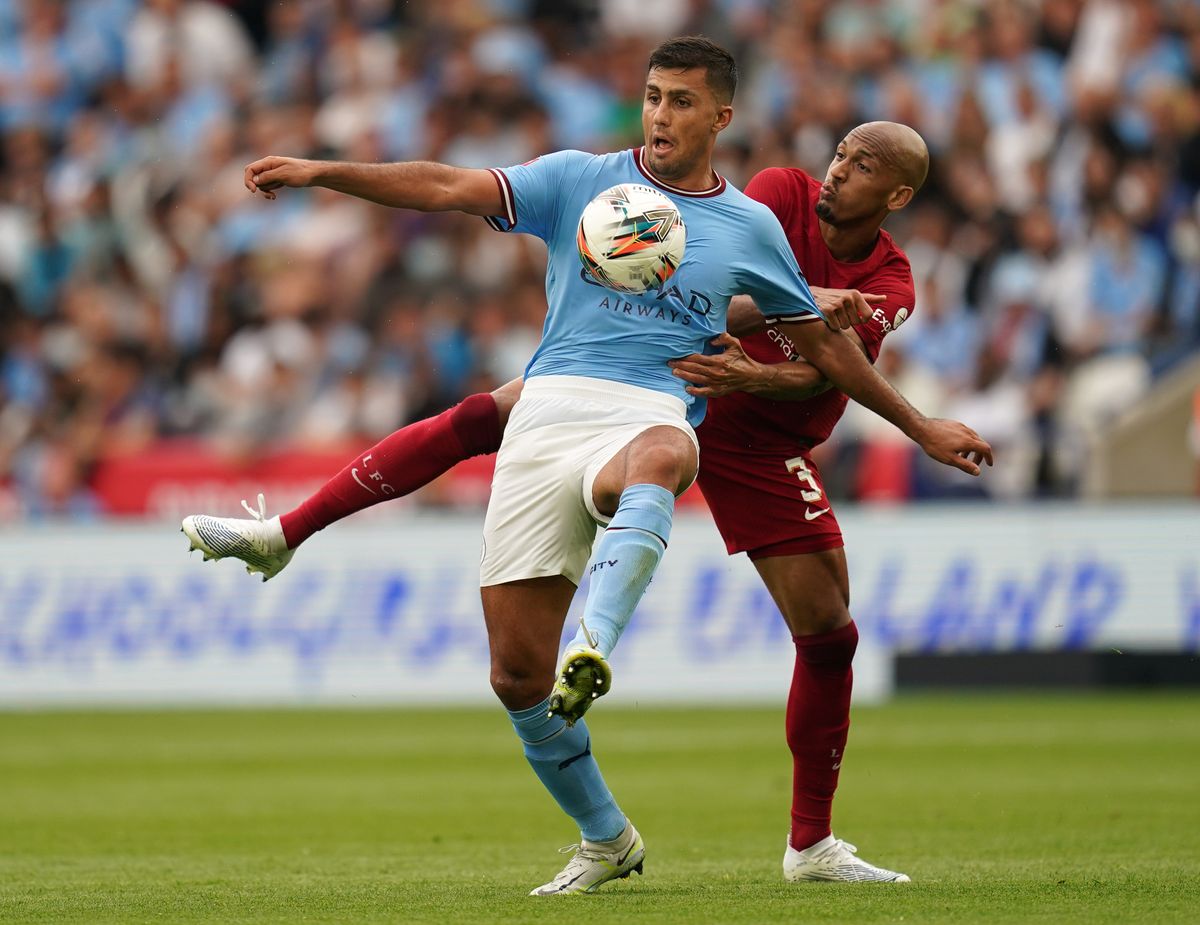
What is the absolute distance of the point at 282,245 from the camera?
19.9m

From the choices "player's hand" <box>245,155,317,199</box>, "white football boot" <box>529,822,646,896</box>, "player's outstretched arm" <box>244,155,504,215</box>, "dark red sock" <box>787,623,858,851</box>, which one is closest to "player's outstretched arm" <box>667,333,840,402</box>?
"player's outstretched arm" <box>244,155,504,215</box>

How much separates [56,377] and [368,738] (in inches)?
296

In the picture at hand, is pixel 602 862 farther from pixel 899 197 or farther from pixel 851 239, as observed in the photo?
pixel 899 197

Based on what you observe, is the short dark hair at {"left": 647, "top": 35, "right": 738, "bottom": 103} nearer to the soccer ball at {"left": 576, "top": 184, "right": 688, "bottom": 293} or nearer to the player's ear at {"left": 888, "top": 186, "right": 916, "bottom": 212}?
the soccer ball at {"left": 576, "top": 184, "right": 688, "bottom": 293}

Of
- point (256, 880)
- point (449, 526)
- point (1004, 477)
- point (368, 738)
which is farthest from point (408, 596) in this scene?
point (256, 880)

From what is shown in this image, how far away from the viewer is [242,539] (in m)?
6.99

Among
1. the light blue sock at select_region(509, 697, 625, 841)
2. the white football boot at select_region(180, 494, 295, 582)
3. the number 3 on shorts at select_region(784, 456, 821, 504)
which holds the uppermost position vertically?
the number 3 on shorts at select_region(784, 456, 821, 504)

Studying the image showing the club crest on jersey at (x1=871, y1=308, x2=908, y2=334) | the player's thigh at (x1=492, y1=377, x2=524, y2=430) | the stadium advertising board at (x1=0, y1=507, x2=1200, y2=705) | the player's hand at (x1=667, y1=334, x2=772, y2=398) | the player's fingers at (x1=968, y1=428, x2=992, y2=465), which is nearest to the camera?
the player's hand at (x1=667, y1=334, x2=772, y2=398)

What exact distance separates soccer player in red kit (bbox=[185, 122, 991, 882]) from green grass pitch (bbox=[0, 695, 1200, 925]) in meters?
0.56

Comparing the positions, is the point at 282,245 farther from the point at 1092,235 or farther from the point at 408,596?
the point at 1092,235

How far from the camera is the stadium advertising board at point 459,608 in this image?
15562mm

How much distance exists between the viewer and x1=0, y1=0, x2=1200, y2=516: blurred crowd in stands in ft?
55.8

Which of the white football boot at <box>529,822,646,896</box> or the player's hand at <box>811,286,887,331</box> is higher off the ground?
the player's hand at <box>811,286,887,331</box>

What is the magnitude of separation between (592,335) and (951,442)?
1.33 metres
